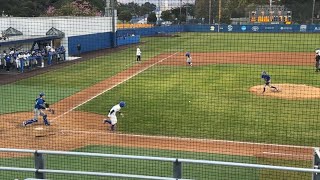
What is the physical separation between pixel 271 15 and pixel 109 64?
26.1m

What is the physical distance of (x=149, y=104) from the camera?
50.8 feet

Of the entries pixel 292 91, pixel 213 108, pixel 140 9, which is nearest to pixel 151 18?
pixel 140 9

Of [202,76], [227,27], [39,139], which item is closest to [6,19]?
[202,76]

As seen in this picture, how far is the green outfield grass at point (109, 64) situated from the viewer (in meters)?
17.6

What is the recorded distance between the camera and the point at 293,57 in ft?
98.5

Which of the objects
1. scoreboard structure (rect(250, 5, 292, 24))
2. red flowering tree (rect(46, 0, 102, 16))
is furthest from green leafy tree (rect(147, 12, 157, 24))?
scoreboard structure (rect(250, 5, 292, 24))

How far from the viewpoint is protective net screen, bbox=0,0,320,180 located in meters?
9.13

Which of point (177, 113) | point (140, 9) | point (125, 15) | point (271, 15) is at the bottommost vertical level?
point (177, 113)

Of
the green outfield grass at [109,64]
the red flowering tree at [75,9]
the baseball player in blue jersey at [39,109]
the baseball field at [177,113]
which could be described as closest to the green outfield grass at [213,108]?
the baseball field at [177,113]

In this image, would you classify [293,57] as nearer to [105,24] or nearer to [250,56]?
[250,56]

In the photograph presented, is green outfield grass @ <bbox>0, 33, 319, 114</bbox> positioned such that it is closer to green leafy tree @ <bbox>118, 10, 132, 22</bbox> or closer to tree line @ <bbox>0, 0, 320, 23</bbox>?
tree line @ <bbox>0, 0, 320, 23</bbox>

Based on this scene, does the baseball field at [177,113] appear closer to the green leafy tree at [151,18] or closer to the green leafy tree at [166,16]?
the green leafy tree at [166,16]

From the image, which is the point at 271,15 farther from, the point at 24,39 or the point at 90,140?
the point at 90,140

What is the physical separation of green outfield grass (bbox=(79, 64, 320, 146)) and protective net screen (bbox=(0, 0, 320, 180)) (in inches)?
1.5
